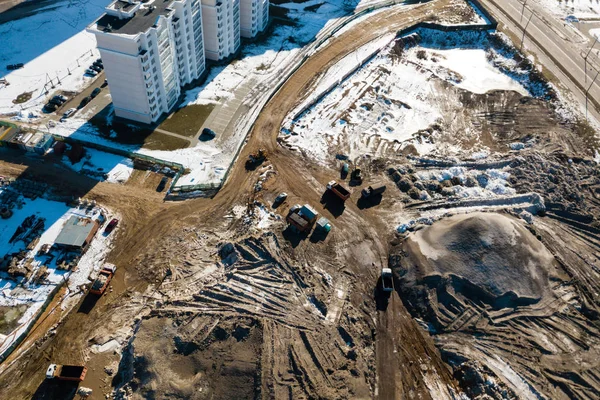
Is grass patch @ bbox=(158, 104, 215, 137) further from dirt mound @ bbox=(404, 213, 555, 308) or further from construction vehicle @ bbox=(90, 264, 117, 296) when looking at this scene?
dirt mound @ bbox=(404, 213, 555, 308)

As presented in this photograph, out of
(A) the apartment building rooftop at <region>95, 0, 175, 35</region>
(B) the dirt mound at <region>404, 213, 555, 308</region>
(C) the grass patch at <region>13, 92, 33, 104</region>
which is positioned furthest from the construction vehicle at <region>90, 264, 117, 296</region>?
(C) the grass patch at <region>13, 92, 33, 104</region>

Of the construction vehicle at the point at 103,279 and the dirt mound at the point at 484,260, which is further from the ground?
the dirt mound at the point at 484,260

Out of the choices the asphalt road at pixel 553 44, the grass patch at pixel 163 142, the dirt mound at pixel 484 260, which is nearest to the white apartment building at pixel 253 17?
the grass patch at pixel 163 142

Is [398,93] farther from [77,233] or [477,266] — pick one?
[77,233]

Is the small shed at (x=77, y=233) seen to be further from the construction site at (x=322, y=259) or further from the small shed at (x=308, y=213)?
the small shed at (x=308, y=213)

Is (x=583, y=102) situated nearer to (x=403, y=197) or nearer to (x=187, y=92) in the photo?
(x=403, y=197)
